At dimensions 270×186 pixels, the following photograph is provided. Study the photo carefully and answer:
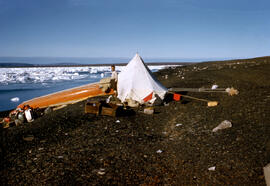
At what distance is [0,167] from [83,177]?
192 cm

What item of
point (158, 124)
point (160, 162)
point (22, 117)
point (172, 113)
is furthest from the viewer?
point (22, 117)

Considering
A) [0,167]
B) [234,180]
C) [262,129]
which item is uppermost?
[262,129]

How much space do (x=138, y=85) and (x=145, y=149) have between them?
4.54 meters

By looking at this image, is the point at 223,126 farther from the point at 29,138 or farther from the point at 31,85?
the point at 31,85

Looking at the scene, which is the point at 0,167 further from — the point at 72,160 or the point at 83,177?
the point at 83,177

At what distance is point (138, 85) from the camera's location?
8.77 meters

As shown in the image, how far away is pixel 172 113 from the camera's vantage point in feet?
23.9

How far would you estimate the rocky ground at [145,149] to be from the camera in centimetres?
342

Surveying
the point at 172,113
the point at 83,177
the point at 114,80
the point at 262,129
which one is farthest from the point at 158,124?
the point at 114,80

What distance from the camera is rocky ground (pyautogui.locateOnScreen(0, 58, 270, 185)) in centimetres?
342

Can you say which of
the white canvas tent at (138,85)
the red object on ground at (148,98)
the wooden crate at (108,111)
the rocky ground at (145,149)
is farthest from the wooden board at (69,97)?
the rocky ground at (145,149)

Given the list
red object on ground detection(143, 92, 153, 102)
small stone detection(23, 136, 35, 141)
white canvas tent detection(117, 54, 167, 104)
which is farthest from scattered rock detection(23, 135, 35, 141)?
red object on ground detection(143, 92, 153, 102)

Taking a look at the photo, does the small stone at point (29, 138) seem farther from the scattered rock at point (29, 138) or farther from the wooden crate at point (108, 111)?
the wooden crate at point (108, 111)

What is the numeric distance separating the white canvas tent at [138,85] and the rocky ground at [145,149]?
1.70 meters
